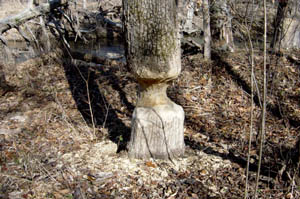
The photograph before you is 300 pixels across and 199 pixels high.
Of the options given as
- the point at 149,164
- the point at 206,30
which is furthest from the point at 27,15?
the point at 149,164

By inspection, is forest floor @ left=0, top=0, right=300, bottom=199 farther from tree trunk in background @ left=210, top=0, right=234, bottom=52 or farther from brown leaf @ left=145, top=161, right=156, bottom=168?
tree trunk in background @ left=210, top=0, right=234, bottom=52

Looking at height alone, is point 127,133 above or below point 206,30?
below

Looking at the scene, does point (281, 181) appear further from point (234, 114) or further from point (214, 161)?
point (234, 114)

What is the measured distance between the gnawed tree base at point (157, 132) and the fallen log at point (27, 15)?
394cm

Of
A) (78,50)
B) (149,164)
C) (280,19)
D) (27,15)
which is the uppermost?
(27,15)

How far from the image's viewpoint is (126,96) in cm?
505

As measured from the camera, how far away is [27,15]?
5.46 metres

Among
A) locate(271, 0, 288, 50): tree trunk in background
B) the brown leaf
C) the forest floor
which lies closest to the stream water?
the forest floor

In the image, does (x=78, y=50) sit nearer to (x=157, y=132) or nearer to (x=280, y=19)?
(x=280, y=19)

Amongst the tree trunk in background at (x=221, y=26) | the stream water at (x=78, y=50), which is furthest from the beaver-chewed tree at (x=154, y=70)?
the stream water at (x=78, y=50)

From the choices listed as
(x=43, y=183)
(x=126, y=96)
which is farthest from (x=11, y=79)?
(x=43, y=183)

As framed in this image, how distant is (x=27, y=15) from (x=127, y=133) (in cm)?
362

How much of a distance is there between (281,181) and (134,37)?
2130 mm

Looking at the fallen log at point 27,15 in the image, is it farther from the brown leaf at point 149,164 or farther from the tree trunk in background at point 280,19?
the tree trunk in background at point 280,19
